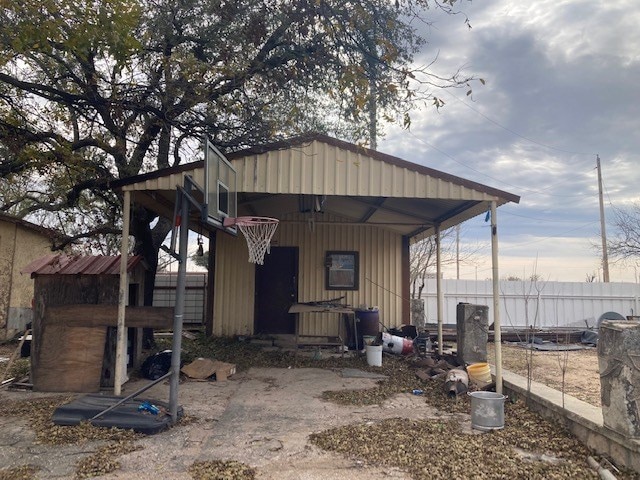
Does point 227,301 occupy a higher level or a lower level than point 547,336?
higher

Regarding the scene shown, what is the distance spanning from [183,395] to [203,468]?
248 cm

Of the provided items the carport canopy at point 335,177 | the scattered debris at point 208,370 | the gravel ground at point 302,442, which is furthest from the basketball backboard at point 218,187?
the scattered debris at point 208,370

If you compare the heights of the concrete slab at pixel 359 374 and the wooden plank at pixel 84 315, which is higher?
the wooden plank at pixel 84 315

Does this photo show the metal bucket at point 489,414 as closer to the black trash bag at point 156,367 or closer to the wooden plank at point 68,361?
the black trash bag at point 156,367

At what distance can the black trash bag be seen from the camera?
22.6 feet

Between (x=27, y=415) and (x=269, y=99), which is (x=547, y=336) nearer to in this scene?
(x=269, y=99)

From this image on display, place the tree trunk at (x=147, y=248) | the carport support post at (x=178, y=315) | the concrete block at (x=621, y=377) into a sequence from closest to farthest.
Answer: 1. the concrete block at (x=621, y=377)
2. the carport support post at (x=178, y=315)
3. the tree trunk at (x=147, y=248)

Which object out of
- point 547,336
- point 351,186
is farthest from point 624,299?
point 351,186

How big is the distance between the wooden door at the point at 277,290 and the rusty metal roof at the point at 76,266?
150 inches

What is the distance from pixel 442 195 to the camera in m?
6.24

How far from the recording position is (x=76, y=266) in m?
6.64

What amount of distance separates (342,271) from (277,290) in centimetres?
152

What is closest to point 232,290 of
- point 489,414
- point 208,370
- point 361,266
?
point 361,266

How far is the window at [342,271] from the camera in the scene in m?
10.3
